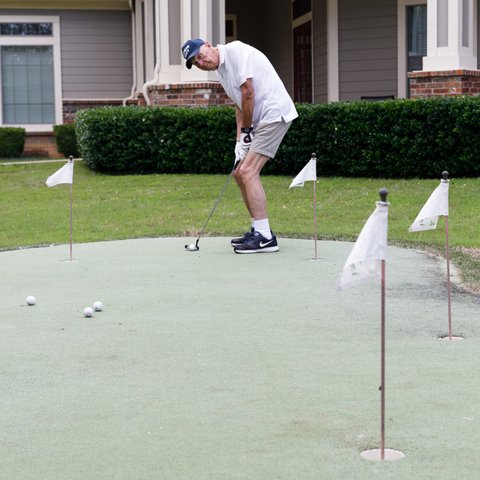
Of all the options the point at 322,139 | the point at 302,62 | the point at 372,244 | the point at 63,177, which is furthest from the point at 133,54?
the point at 372,244

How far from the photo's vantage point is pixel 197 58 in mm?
8266

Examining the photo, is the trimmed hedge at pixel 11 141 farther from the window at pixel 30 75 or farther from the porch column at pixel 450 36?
the porch column at pixel 450 36

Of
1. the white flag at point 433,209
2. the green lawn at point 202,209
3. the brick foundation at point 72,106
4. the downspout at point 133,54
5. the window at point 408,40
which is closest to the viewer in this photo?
the white flag at point 433,209

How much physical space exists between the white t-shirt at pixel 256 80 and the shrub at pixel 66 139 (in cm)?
1365

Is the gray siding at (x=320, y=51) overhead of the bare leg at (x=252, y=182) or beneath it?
overhead

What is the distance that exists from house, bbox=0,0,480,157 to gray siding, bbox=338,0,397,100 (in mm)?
18

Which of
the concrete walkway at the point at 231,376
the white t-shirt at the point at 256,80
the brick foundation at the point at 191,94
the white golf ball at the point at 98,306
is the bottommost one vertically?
the concrete walkway at the point at 231,376

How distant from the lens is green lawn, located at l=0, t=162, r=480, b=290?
1025 centimetres

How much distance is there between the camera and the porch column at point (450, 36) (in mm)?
14648

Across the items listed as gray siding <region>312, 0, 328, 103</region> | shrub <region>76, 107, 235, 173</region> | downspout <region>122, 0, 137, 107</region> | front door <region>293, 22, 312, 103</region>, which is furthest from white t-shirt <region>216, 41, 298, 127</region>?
downspout <region>122, 0, 137, 107</region>

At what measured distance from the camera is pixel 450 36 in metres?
14.7

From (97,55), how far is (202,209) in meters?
11.6

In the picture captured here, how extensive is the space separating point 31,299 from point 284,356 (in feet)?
7.04

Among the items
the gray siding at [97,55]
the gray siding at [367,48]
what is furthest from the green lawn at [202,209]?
the gray siding at [97,55]
